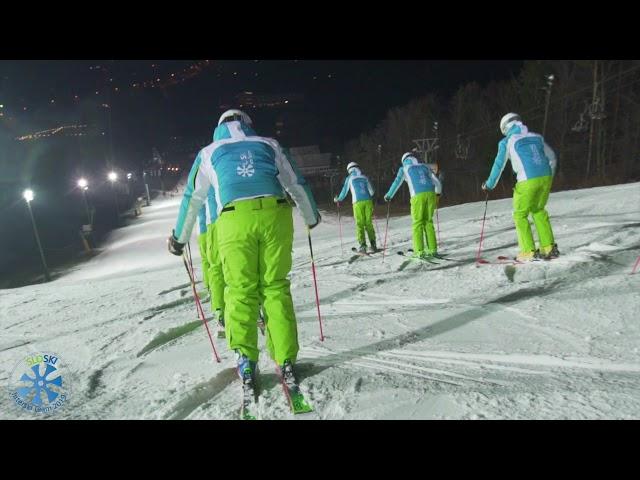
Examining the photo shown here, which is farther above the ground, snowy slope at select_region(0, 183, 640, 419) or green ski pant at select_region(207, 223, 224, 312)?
green ski pant at select_region(207, 223, 224, 312)

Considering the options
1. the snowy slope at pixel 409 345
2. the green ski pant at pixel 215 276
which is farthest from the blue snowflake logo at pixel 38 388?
the green ski pant at pixel 215 276

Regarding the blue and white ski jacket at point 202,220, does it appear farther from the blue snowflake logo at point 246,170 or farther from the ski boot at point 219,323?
the blue snowflake logo at point 246,170

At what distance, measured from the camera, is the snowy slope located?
2.73m

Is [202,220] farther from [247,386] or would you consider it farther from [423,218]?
[423,218]

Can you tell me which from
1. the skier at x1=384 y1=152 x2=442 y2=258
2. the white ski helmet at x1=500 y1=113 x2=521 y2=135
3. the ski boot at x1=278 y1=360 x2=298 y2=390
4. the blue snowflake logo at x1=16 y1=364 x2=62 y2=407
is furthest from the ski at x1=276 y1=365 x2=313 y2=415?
the white ski helmet at x1=500 y1=113 x2=521 y2=135

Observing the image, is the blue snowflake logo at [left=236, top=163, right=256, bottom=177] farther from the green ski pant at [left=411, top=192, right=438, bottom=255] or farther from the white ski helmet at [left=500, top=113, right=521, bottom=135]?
the green ski pant at [left=411, top=192, right=438, bottom=255]

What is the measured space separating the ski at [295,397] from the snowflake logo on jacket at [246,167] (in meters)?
1.69

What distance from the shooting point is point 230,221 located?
3.09 meters

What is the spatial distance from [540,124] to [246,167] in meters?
44.6

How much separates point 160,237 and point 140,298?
1662 centimetres

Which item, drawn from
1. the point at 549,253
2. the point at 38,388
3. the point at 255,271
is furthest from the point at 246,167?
the point at 549,253

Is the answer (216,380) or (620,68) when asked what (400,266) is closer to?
(216,380)

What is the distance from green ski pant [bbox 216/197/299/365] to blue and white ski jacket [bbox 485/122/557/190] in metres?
4.89

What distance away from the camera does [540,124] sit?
39.5m
